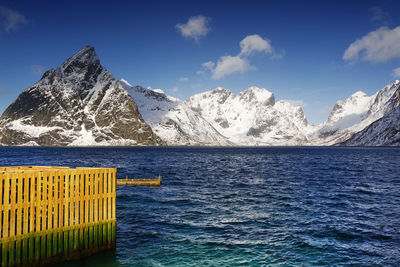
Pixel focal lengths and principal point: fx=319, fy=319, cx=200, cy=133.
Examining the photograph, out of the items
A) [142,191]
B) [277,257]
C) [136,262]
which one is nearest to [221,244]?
[277,257]

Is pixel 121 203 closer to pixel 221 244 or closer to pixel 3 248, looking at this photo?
pixel 221 244

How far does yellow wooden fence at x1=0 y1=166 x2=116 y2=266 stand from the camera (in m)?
14.4

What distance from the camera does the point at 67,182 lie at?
16.2m

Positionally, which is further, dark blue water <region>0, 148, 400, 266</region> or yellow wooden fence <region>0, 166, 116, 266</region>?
dark blue water <region>0, 148, 400, 266</region>

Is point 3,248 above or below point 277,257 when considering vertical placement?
above

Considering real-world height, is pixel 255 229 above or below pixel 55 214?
below

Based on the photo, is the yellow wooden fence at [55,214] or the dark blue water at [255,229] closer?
the yellow wooden fence at [55,214]

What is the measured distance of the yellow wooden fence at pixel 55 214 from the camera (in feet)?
47.3

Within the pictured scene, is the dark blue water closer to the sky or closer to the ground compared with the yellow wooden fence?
closer to the ground

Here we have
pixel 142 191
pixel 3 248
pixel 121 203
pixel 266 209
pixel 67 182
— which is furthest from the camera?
pixel 142 191

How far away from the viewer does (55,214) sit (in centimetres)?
1581

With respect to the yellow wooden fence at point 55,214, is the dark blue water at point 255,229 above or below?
below

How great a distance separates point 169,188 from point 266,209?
773 inches

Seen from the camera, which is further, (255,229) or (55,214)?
(255,229)
